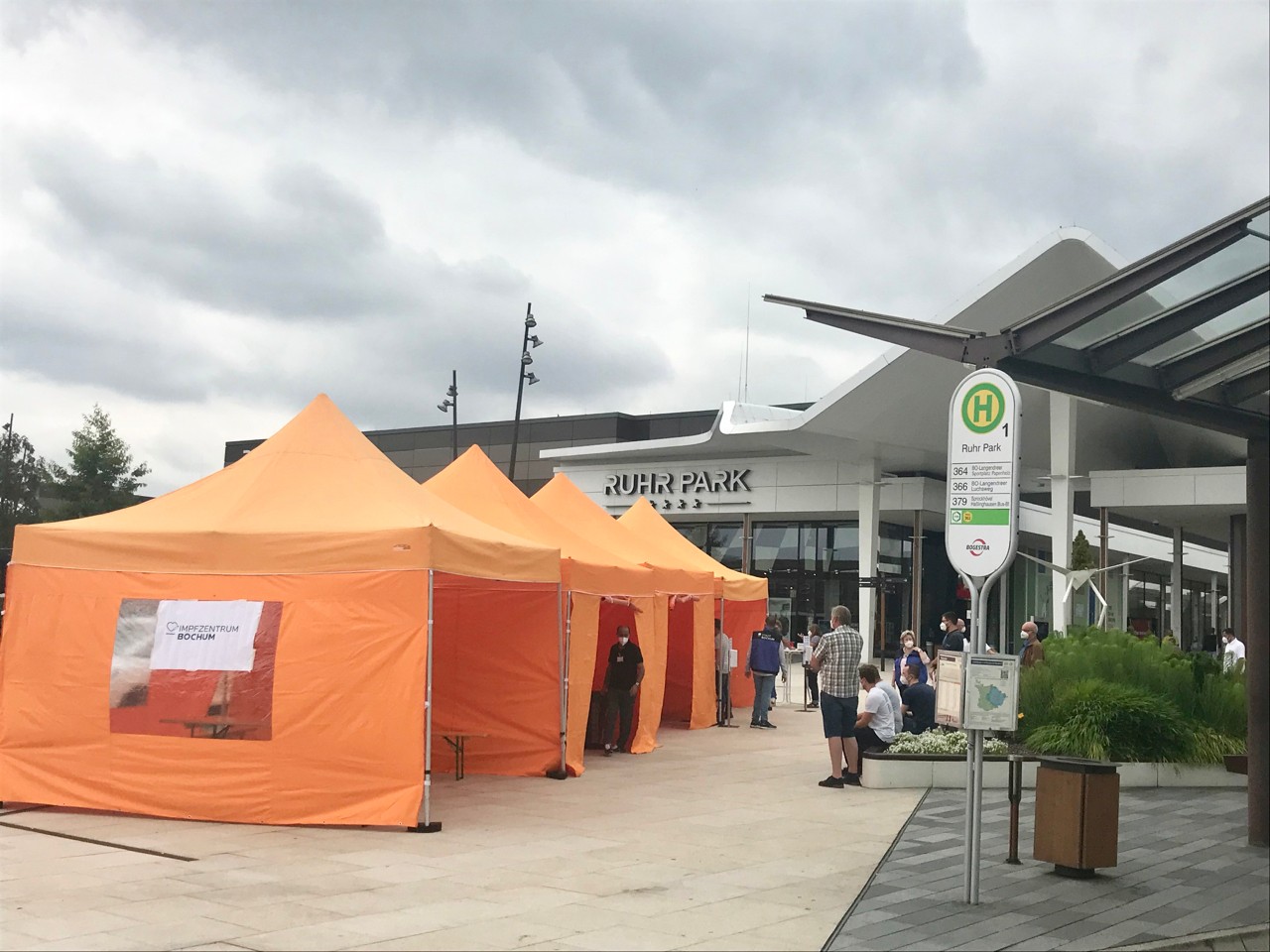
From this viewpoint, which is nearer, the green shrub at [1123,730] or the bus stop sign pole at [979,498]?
the bus stop sign pole at [979,498]

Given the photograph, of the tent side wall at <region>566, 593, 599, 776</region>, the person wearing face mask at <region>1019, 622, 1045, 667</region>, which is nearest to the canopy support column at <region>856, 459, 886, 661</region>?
the person wearing face mask at <region>1019, 622, 1045, 667</region>

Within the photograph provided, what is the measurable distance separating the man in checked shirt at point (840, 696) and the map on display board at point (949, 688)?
1.87 metres

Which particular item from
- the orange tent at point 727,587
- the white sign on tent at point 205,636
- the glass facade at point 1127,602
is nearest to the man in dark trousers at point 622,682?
the orange tent at point 727,587

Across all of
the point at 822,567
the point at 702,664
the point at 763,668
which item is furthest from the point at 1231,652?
the point at 822,567

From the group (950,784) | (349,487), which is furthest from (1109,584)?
(349,487)

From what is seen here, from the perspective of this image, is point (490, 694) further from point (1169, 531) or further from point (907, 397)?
point (1169, 531)

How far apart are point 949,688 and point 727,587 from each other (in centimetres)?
1136

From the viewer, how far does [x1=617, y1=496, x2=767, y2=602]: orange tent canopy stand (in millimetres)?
21375

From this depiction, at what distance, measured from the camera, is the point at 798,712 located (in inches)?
934

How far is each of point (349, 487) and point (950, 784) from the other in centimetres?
707

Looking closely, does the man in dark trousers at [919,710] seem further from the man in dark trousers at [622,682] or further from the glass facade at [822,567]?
the glass facade at [822,567]

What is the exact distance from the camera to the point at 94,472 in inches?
2277

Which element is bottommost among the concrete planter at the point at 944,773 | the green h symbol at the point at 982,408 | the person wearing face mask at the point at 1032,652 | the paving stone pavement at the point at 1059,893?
the paving stone pavement at the point at 1059,893

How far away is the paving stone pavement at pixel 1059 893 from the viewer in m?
6.98
